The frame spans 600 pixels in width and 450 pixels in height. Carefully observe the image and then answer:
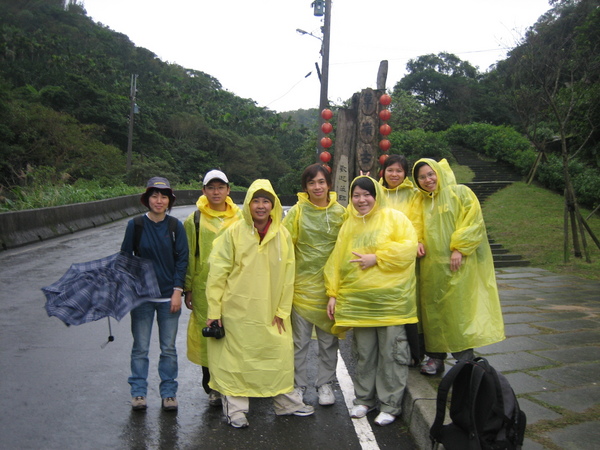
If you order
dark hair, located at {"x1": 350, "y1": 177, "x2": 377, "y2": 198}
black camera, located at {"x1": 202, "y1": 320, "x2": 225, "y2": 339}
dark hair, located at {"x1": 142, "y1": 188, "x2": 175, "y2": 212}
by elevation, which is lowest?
black camera, located at {"x1": 202, "y1": 320, "x2": 225, "y2": 339}

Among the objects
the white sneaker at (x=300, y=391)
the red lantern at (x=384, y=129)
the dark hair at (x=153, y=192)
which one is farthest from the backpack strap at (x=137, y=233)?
the red lantern at (x=384, y=129)

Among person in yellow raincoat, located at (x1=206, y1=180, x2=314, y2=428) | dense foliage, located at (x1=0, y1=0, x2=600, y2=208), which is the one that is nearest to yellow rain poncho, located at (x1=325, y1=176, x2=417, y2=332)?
person in yellow raincoat, located at (x1=206, y1=180, x2=314, y2=428)

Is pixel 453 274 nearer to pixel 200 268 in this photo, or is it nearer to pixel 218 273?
pixel 218 273

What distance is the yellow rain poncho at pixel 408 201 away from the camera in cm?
417

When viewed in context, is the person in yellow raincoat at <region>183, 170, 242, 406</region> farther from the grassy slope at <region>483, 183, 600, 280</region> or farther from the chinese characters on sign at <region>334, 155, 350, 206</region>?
the grassy slope at <region>483, 183, 600, 280</region>

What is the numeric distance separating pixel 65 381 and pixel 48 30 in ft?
176

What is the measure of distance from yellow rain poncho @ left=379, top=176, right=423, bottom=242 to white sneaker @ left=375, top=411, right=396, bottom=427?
4.43 ft

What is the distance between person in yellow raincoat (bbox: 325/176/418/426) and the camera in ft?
11.4

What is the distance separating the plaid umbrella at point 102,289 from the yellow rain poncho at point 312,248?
101cm

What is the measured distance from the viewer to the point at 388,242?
3498mm

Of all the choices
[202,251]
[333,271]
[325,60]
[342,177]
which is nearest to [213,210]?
[202,251]

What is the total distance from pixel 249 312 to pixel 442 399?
1.33 metres

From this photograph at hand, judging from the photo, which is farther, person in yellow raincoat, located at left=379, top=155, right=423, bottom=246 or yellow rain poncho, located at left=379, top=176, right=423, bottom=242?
person in yellow raincoat, located at left=379, top=155, right=423, bottom=246

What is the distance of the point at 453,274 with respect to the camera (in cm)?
386
